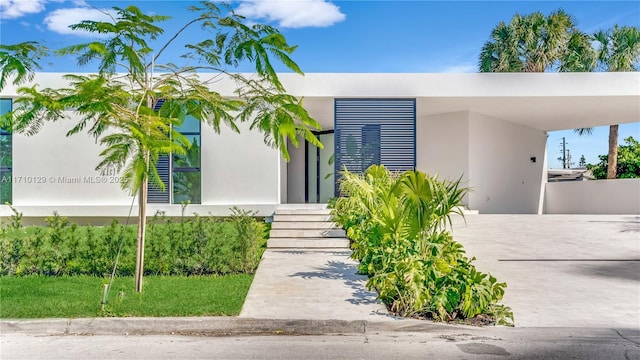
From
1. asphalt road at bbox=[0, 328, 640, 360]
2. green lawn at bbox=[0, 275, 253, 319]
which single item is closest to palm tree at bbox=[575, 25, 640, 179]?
asphalt road at bbox=[0, 328, 640, 360]

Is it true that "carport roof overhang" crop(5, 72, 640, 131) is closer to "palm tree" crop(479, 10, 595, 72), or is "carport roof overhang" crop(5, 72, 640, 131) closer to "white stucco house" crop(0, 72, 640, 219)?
"white stucco house" crop(0, 72, 640, 219)

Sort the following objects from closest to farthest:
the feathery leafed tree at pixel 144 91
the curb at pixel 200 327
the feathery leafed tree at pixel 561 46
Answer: the curb at pixel 200 327 < the feathery leafed tree at pixel 144 91 < the feathery leafed tree at pixel 561 46

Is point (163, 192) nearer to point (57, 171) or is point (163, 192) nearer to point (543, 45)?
point (57, 171)

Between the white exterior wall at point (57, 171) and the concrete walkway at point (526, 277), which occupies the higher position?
the white exterior wall at point (57, 171)

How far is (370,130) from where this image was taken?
14.1m

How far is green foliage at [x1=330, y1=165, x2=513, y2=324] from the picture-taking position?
19.6 feet

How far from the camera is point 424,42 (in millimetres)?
12648

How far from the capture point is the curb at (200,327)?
5.70 metres

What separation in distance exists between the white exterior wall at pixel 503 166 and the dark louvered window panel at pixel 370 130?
381cm

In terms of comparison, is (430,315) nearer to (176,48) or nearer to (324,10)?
(176,48)

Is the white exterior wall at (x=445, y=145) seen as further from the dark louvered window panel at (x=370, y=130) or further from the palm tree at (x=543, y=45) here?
the palm tree at (x=543, y=45)

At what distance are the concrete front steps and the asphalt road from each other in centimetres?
545

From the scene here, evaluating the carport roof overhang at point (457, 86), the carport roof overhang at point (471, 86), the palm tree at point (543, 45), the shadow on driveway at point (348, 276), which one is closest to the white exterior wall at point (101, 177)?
the carport roof overhang at point (457, 86)

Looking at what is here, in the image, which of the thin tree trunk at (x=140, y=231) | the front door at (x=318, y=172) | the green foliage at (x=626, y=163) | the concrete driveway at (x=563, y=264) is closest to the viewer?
the concrete driveway at (x=563, y=264)
